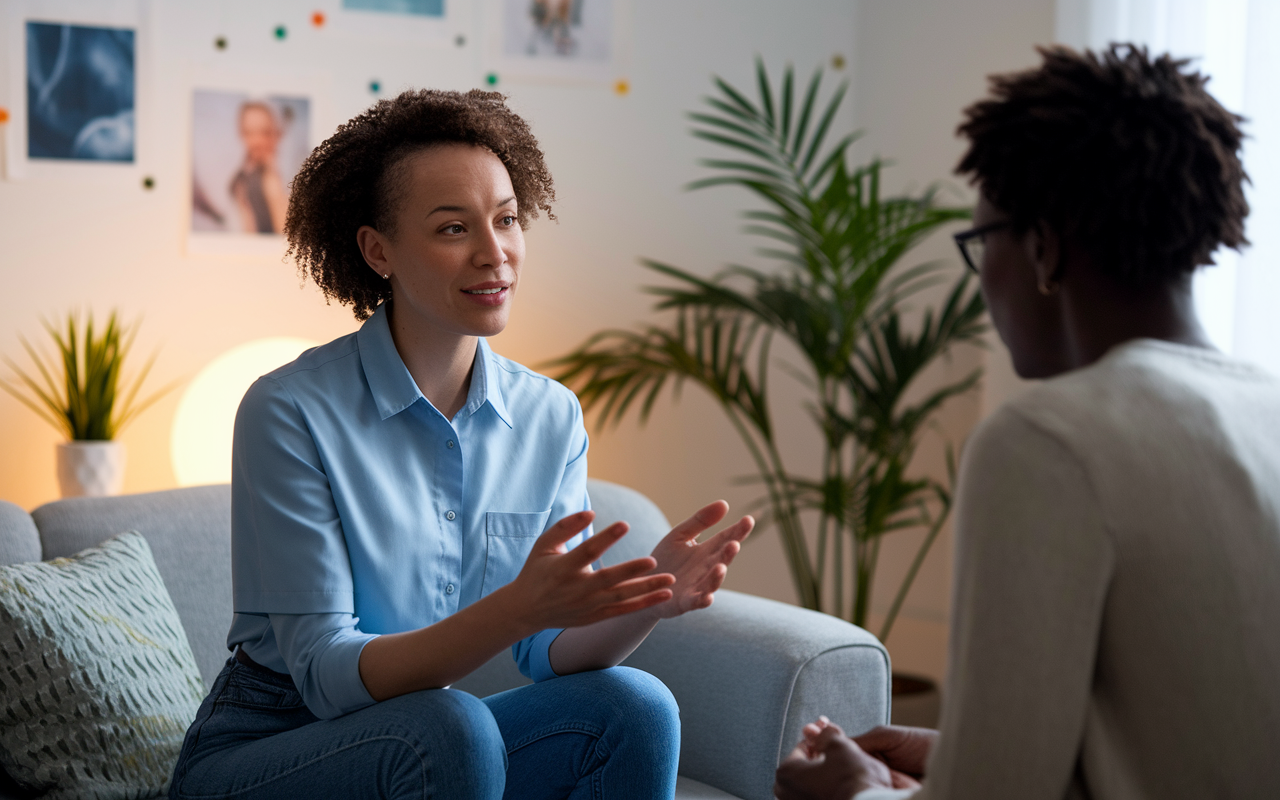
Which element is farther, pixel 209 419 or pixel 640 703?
pixel 209 419

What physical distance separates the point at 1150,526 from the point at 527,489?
0.88 metres

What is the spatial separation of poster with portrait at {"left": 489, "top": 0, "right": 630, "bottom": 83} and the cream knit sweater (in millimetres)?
2392

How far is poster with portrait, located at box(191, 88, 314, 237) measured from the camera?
2.65 metres

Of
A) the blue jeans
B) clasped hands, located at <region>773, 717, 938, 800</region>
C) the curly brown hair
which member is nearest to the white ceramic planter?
the curly brown hair

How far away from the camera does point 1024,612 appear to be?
745 mm

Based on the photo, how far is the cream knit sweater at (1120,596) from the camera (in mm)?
737

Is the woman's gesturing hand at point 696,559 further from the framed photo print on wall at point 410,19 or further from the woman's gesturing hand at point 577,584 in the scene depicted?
the framed photo print on wall at point 410,19

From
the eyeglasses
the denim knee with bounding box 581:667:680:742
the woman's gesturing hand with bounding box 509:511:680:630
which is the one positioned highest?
the eyeglasses

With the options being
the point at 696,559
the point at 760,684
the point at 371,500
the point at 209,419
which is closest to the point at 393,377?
the point at 371,500

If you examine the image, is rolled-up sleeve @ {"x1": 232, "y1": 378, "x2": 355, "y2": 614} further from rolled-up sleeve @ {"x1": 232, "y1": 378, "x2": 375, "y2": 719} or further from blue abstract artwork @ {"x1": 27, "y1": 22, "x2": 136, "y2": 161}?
blue abstract artwork @ {"x1": 27, "y1": 22, "x2": 136, "y2": 161}

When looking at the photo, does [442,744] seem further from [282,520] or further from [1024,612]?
[1024,612]

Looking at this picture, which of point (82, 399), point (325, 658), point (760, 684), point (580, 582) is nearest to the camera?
point (580, 582)

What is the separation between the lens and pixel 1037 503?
2.42ft

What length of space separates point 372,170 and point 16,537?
0.76 m
